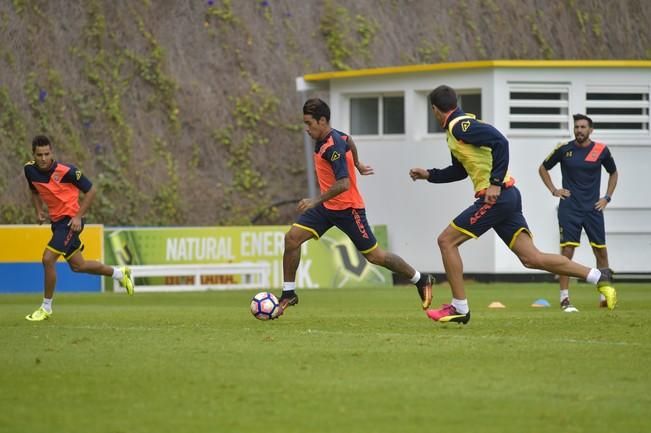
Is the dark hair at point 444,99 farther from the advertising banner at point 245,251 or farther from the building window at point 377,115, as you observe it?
the building window at point 377,115

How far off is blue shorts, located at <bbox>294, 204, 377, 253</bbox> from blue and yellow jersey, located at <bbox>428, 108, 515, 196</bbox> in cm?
197

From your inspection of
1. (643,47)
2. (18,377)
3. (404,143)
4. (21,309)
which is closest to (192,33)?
(404,143)

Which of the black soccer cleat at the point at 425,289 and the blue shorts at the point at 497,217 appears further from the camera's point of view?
the black soccer cleat at the point at 425,289

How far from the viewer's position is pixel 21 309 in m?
18.6

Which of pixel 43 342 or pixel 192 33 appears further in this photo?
pixel 192 33

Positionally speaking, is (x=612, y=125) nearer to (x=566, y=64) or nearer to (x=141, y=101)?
(x=566, y=64)

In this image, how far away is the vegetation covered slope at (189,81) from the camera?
33469 millimetres

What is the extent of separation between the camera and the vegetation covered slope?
33.5 metres

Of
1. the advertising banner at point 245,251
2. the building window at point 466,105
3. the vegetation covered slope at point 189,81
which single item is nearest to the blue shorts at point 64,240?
the advertising banner at point 245,251

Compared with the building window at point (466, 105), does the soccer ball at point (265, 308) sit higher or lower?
lower

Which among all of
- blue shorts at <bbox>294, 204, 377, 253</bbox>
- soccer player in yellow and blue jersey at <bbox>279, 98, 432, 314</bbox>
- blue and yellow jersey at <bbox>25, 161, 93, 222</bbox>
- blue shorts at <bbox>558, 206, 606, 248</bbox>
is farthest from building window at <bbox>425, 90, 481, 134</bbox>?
blue shorts at <bbox>294, 204, 377, 253</bbox>

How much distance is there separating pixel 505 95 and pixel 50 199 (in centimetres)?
1572

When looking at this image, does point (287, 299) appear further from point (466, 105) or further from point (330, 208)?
point (466, 105)

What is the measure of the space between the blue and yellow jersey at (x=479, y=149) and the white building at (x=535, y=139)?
54.9ft
